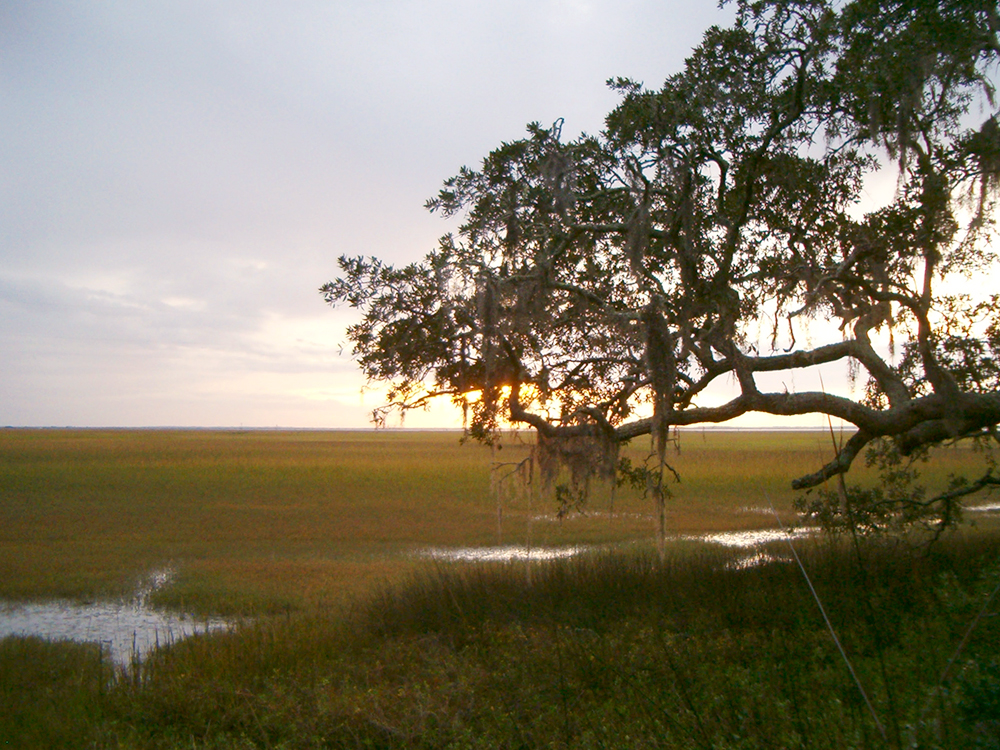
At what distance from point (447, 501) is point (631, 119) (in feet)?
65.2

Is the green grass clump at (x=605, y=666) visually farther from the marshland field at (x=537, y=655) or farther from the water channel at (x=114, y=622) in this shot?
the water channel at (x=114, y=622)

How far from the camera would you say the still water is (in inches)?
395

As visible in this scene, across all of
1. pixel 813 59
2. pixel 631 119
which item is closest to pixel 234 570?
pixel 631 119

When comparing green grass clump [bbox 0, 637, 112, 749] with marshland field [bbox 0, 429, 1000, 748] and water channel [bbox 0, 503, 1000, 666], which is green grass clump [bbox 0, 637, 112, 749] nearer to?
marshland field [bbox 0, 429, 1000, 748]

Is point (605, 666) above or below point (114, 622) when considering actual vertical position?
above

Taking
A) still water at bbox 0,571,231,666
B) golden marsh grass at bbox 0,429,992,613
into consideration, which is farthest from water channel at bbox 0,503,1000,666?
golden marsh grass at bbox 0,429,992,613

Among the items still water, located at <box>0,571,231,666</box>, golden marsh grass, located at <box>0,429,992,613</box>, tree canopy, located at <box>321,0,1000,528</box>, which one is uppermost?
tree canopy, located at <box>321,0,1000,528</box>

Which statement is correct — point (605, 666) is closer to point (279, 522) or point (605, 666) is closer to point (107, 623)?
point (107, 623)

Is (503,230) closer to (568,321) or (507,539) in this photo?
(568,321)

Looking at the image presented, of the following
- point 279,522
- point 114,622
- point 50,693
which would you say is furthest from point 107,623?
point 279,522

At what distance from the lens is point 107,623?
1112 centimetres

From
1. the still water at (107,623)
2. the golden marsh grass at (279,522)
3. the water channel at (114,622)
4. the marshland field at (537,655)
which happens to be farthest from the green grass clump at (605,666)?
the still water at (107,623)

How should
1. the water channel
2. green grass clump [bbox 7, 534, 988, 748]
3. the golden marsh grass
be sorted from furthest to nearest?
the golden marsh grass < the water channel < green grass clump [bbox 7, 534, 988, 748]

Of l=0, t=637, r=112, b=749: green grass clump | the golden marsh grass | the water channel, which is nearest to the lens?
l=0, t=637, r=112, b=749: green grass clump
